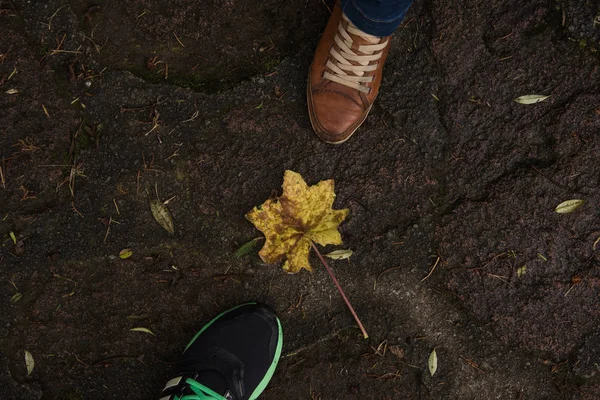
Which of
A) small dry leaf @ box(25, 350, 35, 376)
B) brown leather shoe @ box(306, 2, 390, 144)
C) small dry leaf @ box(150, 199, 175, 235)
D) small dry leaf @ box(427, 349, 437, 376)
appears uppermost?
brown leather shoe @ box(306, 2, 390, 144)

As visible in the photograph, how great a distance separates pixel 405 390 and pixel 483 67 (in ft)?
4.46

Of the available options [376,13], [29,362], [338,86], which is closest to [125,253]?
[29,362]

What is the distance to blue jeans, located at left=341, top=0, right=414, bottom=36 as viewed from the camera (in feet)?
4.97

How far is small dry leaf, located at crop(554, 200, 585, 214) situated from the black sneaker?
1231 millimetres

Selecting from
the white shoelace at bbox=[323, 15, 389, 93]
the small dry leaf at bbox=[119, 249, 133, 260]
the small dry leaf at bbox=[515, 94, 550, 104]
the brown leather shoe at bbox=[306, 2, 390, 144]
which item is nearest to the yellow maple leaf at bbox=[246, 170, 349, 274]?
the brown leather shoe at bbox=[306, 2, 390, 144]

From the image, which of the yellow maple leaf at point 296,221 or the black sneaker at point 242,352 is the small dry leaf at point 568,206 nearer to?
the yellow maple leaf at point 296,221

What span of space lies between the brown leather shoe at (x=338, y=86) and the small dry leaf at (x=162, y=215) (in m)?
0.70

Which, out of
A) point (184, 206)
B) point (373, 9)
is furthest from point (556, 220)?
point (184, 206)

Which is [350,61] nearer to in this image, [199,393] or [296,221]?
[296,221]

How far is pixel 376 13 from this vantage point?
60.7 inches

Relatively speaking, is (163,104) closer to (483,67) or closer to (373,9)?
(373,9)

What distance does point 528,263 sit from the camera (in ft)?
6.34

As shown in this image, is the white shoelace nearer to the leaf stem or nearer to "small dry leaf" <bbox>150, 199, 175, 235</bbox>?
the leaf stem

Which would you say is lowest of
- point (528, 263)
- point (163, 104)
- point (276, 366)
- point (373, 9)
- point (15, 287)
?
point (276, 366)
